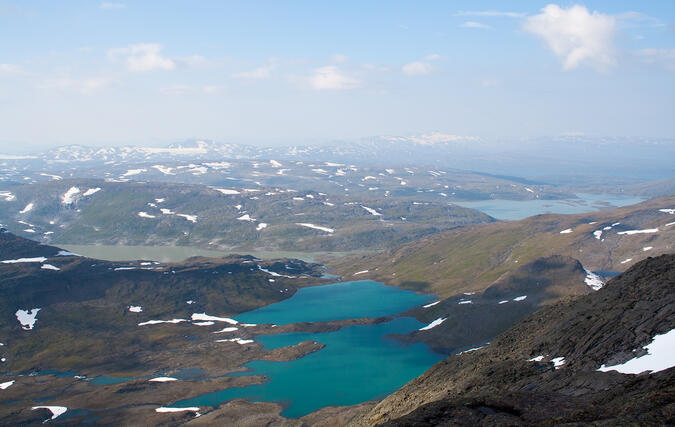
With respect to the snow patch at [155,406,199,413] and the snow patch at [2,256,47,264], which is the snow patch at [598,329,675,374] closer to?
the snow patch at [155,406,199,413]

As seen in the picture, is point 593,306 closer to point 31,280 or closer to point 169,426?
point 169,426

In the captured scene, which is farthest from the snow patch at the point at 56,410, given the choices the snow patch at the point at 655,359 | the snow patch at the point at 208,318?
the snow patch at the point at 655,359

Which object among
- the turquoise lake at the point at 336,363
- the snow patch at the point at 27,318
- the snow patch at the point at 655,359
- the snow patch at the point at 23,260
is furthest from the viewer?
the snow patch at the point at 23,260

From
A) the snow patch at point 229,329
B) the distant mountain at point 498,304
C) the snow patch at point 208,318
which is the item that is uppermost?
the distant mountain at point 498,304

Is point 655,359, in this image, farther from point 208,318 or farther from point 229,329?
point 208,318

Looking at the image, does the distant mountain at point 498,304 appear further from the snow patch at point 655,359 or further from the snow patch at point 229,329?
the snow patch at point 655,359

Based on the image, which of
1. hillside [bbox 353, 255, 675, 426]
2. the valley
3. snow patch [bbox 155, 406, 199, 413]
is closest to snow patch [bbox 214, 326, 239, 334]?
the valley
